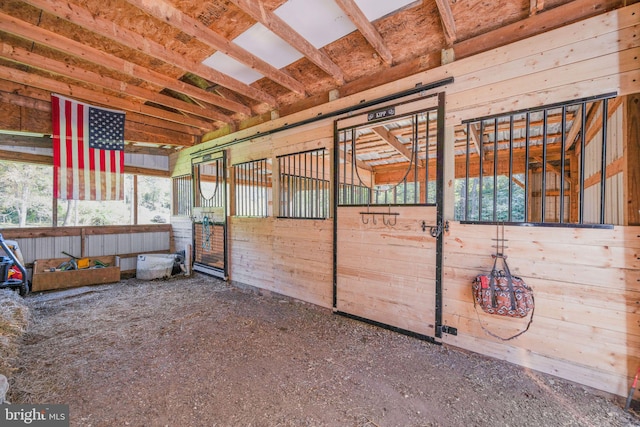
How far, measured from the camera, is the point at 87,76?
3160 millimetres

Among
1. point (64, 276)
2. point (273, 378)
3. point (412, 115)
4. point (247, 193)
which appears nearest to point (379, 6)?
point (412, 115)

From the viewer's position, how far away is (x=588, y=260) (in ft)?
6.06

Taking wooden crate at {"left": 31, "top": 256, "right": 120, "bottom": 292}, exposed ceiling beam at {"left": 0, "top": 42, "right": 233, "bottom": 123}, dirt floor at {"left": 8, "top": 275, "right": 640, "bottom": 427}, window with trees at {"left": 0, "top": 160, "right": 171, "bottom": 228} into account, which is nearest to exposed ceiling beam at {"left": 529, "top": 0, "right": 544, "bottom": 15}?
dirt floor at {"left": 8, "top": 275, "right": 640, "bottom": 427}

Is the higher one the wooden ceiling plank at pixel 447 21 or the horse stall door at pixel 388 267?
the wooden ceiling plank at pixel 447 21

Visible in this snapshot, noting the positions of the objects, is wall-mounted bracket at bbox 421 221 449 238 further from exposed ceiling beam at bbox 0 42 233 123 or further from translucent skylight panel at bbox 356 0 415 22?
exposed ceiling beam at bbox 0 42 233 123

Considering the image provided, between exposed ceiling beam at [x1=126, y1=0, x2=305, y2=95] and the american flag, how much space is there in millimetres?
2956

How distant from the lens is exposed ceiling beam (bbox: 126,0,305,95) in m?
2.09

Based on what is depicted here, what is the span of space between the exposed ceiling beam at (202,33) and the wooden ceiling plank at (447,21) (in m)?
1.74

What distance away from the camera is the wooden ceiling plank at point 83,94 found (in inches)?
123

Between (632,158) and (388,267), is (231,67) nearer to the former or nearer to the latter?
(388,267)

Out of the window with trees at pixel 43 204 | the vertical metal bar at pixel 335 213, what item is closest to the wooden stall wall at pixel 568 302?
the vertical metal bar at pixel 335 213

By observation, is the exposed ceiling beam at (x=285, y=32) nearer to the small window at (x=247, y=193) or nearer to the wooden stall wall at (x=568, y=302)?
the small window at (x=247, y=193)

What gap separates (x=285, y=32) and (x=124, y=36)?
58.1 inches

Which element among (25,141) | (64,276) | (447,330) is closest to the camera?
(447,330)
